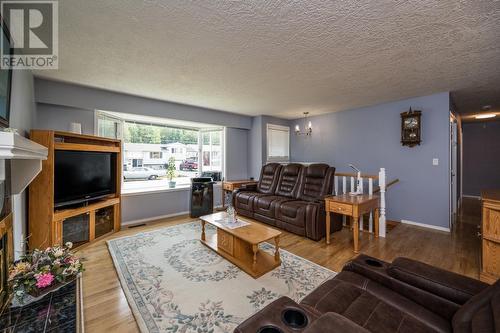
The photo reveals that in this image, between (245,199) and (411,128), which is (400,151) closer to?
(411,128)

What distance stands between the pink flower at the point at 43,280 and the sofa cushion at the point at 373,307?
1.93 m

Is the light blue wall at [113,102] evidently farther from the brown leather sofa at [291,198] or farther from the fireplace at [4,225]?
the fireplace at [4,225]

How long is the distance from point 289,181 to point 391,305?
10.6ft

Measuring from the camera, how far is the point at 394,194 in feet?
13.9

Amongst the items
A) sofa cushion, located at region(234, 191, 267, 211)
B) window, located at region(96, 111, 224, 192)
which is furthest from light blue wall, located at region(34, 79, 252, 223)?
sofa cushion, located at region(234, 191, 267, 211)

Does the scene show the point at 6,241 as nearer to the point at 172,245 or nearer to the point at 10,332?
the point at 10,332

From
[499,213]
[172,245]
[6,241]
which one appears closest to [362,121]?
[499,213]

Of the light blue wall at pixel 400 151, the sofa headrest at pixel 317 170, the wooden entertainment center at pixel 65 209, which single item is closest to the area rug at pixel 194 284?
the wooden entertainment center at pixel 65 209

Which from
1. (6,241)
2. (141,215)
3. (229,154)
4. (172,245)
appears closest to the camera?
(6,241)

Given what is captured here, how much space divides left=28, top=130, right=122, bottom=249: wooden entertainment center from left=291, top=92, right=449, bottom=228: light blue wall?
4.79 metres

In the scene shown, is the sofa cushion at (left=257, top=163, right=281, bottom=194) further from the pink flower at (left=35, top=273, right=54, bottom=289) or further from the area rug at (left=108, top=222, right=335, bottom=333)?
the pink flower at (left=35, top=273, right=54, bottom=289)

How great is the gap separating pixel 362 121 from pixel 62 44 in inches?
202

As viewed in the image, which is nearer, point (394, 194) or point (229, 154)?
point (394, 194)

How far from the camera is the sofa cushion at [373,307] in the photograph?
1070 mm
